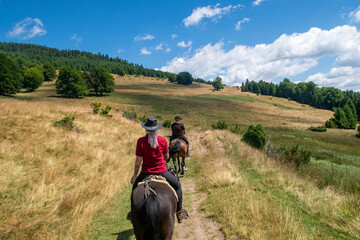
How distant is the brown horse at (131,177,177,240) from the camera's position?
10.7ft

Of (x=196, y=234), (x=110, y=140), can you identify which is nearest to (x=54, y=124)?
(x=110, y=140)

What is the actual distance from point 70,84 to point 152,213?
64561 mm

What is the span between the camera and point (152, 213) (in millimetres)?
3246

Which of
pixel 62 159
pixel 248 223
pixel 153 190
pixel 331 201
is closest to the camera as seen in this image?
pixel 153 190

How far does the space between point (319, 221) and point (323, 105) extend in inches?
5175

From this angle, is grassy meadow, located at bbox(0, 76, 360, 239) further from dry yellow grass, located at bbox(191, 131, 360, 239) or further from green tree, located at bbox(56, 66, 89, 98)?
green tree, located at bbox(56, 66, 89, 98)

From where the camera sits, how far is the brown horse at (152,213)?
128 inches

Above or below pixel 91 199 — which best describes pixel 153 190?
above

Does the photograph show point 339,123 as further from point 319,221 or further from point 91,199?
point 91,199

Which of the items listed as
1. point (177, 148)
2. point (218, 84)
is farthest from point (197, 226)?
point (218, 84)

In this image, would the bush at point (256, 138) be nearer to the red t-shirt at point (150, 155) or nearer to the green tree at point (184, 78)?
the red t-shirt at point (150, 155)

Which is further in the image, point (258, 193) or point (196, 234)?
point (258, 193)

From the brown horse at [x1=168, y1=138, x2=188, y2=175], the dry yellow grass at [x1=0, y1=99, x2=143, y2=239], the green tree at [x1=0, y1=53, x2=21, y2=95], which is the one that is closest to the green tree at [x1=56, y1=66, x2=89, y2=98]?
the green tree at [x1=0, y1=53, x2=21, y2=95]

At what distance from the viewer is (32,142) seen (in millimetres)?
9328
